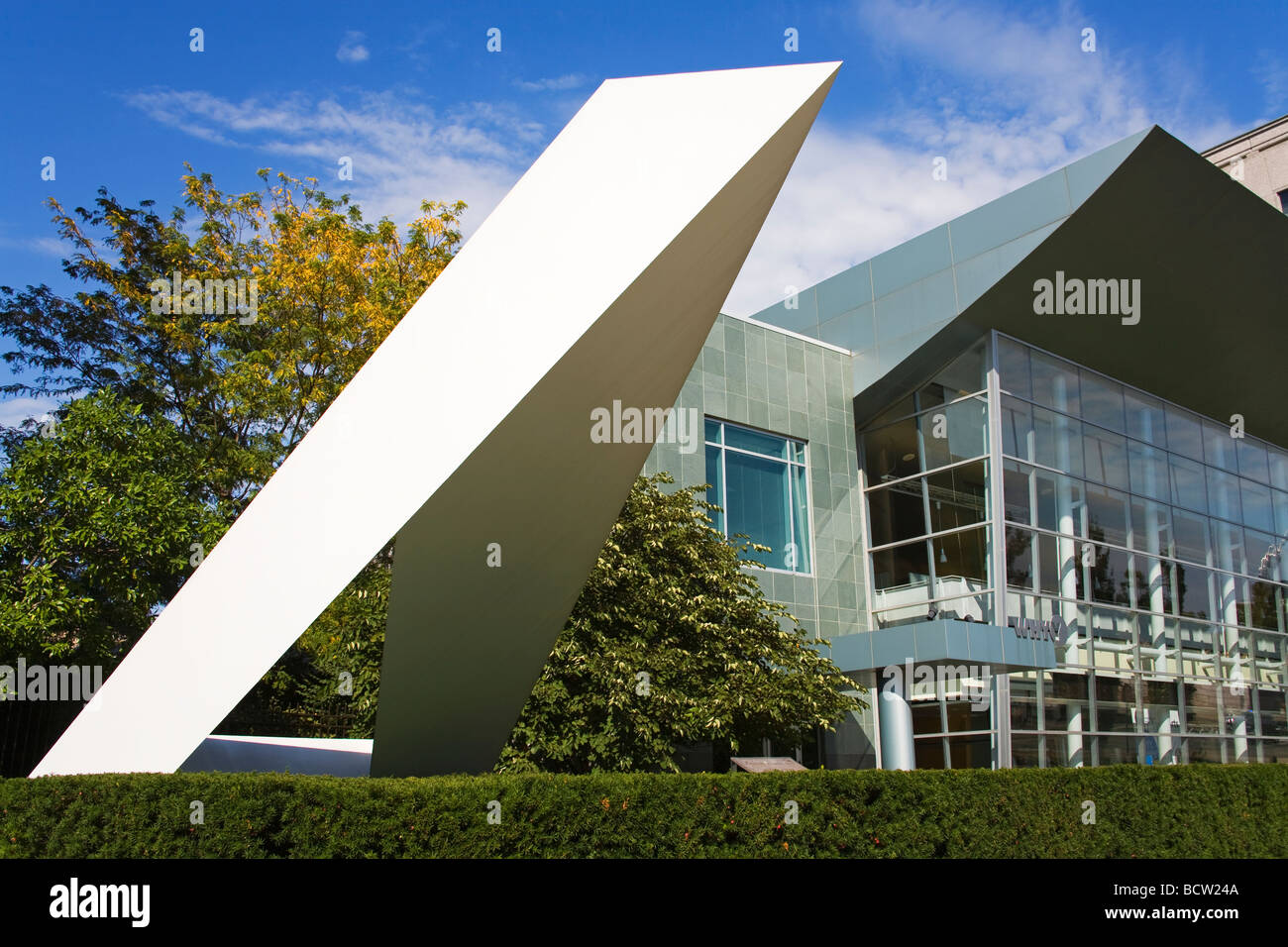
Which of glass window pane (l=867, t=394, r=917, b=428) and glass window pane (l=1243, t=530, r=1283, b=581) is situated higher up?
glass window pane (l=867, t=394, r=917, b=428)

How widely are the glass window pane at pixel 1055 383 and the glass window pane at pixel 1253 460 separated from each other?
932 cm

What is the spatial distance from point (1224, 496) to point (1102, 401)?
674cm

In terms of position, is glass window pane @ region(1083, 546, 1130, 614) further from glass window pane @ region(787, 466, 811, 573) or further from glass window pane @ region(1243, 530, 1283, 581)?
glass window pane @ region(1243, 530, 1283, 581)

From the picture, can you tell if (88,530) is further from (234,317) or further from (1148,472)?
(1148,472)

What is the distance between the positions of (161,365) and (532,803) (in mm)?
16431

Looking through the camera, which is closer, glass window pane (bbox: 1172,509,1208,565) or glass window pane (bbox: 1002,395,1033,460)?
glass window pane (bbox: 1002,395,1033,460)

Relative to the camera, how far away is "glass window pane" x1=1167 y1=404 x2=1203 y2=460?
26422mm

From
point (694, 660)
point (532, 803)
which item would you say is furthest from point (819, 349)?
point (532, 803)

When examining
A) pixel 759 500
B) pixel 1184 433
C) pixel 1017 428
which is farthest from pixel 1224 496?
pixel 759 500

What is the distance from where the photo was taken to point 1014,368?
22359 millimetres

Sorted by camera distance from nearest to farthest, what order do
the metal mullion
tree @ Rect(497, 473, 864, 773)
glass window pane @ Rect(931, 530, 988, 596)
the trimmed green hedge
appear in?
the trimmed green hedge < tree @ Rect(497, 473, 864, 773) < glass window pane @ Rect(931, 530, 988, 596) < the metal mullion

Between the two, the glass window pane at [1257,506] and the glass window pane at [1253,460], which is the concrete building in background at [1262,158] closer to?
the glass window pane at [1253,460]

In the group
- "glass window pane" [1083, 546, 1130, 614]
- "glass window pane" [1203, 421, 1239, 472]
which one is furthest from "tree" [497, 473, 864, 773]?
"glass window pane" [1203, 421, 1239, 472]

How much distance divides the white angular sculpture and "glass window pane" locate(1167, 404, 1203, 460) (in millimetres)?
23949
